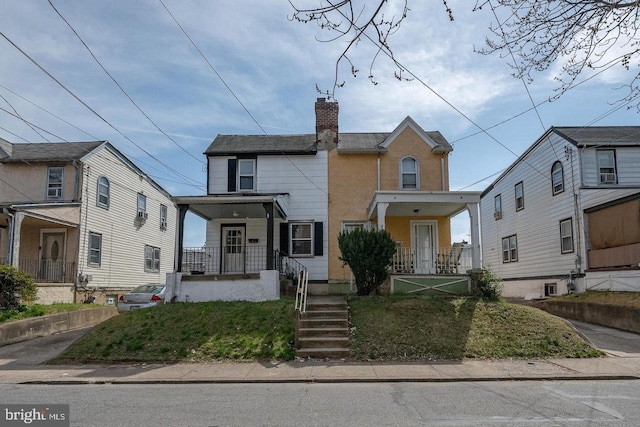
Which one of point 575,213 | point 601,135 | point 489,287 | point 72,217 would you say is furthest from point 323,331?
point 601,135

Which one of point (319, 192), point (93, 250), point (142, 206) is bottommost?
point (93, 250)

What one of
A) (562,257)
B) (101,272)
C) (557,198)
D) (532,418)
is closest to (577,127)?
(557,198)

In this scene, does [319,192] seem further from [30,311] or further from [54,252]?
[54,252]

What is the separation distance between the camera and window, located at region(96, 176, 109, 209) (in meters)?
22.3

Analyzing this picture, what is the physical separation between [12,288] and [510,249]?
74.9 feet

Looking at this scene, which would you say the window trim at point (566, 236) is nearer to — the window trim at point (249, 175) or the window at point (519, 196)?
the window at point (519, 196)

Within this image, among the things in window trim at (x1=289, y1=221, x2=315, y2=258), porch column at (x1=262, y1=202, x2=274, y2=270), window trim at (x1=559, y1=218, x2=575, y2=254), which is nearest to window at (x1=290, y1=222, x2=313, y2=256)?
window trim at (x1=289, y1=221, x2=315, y2=258)

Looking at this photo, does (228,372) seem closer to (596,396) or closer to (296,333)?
(296,333)

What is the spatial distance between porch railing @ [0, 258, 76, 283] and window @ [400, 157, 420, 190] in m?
13.8

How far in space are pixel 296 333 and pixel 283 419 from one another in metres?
5.37

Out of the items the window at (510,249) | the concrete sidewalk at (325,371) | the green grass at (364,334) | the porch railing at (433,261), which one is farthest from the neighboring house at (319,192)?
the window at (510,249)

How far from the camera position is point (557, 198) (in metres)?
21.2

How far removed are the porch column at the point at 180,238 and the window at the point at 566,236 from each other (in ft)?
50.2

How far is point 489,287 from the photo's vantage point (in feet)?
47.7
